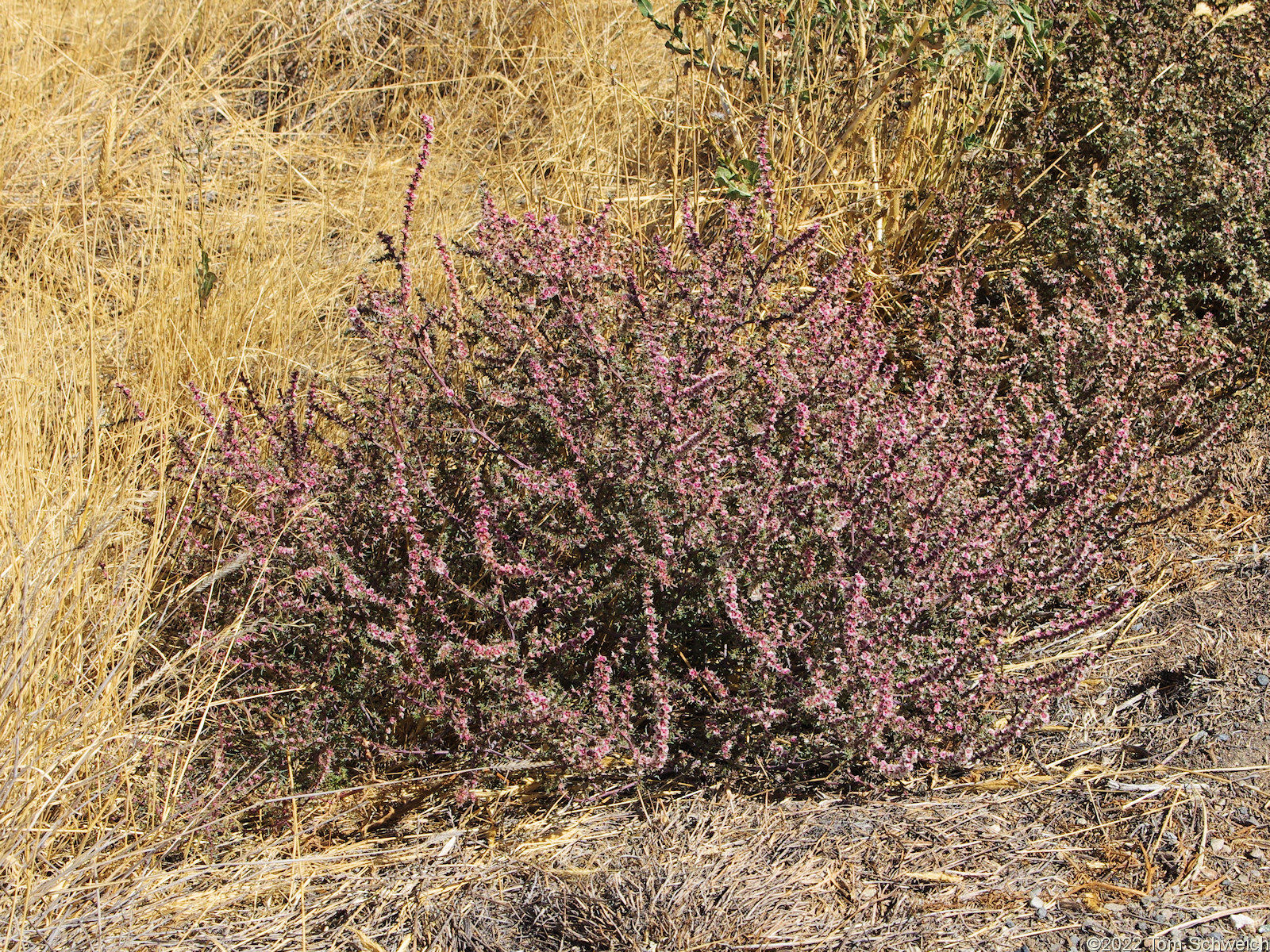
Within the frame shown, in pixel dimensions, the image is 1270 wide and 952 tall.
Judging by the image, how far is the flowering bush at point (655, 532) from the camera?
7.70 feet

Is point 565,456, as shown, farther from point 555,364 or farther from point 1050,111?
point 1050,111

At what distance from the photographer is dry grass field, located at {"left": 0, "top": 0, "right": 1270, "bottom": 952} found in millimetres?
2039

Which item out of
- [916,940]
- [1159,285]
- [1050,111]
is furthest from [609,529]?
[1050,111]

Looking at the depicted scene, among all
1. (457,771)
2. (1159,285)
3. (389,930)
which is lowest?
(389,930)

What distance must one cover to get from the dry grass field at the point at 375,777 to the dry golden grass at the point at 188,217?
2cm

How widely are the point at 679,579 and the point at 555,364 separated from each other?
0.61 meters

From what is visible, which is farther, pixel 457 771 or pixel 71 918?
pixel 457 771

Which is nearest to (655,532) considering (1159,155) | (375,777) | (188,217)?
(375,777)

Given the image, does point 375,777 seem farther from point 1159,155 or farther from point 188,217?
point 1159,155


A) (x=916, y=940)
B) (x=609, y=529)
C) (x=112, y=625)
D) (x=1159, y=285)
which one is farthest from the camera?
(x=1159, y=285)

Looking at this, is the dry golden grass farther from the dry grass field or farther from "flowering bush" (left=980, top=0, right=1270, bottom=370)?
"flowering bush" (left=980, top=0, right=1270, bottom=370)

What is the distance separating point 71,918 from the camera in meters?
2.00

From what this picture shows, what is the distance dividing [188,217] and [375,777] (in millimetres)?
2302

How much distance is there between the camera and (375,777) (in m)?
2.62
